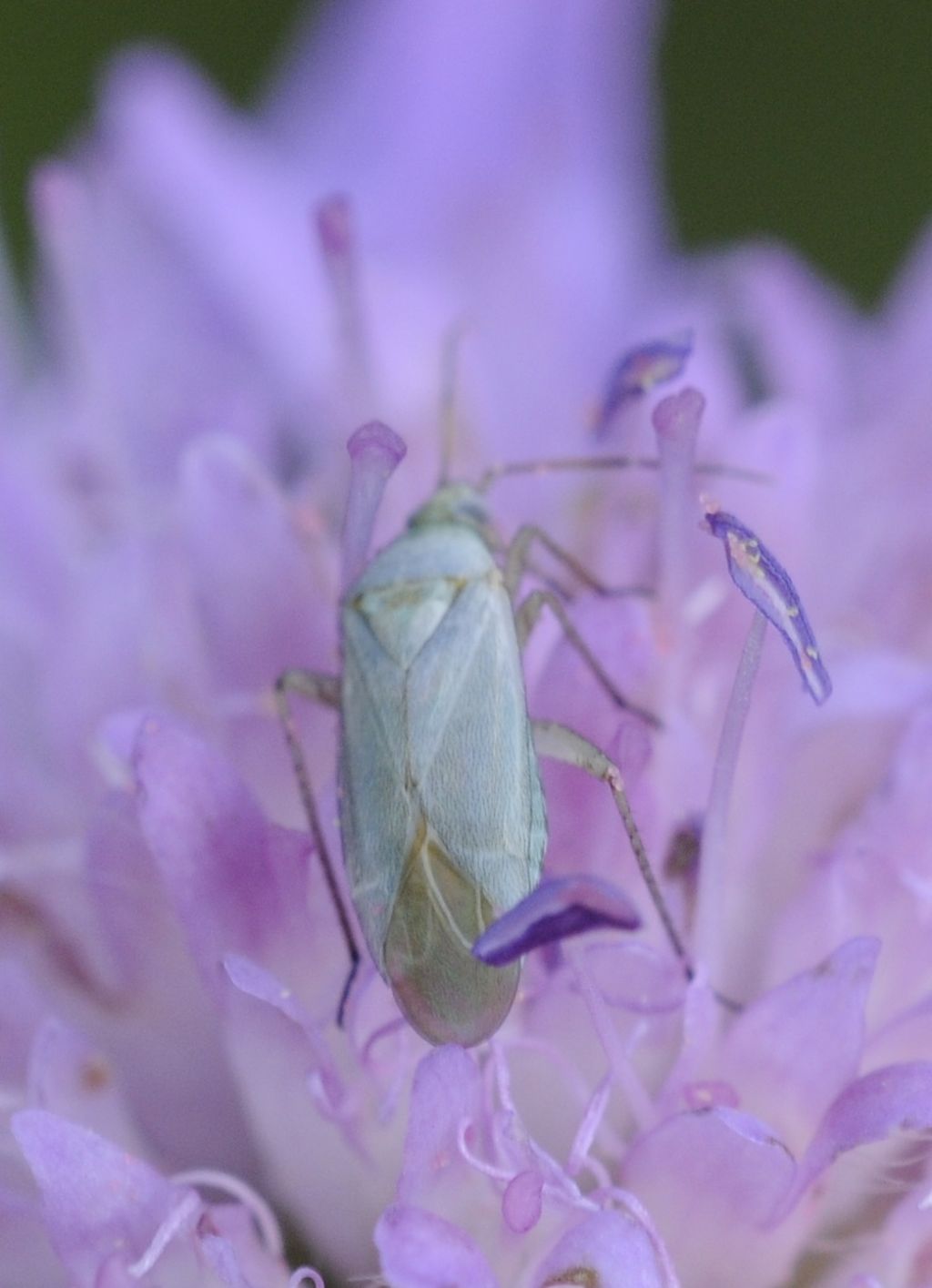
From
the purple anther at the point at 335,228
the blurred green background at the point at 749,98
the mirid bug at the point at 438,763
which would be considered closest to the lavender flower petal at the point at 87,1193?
the mirid bug at the point at 438,763

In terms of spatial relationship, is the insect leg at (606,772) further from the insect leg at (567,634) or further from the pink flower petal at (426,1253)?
the pink flower petal at (426,1253)

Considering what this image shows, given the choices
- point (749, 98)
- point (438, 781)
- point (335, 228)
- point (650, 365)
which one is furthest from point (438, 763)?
point (749, 98)

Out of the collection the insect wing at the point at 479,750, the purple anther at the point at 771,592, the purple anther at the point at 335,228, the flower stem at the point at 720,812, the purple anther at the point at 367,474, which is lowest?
the flower stem at the point at 720,812

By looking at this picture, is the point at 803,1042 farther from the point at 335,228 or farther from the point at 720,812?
the point at 335,228

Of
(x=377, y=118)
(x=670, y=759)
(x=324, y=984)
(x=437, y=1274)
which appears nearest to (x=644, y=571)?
(x=670, y=759)

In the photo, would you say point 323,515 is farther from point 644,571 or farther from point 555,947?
point 555,947

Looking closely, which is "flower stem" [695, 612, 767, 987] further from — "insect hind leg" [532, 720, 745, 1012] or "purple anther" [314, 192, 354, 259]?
"purple anther" [314, 192, 354, 259]
